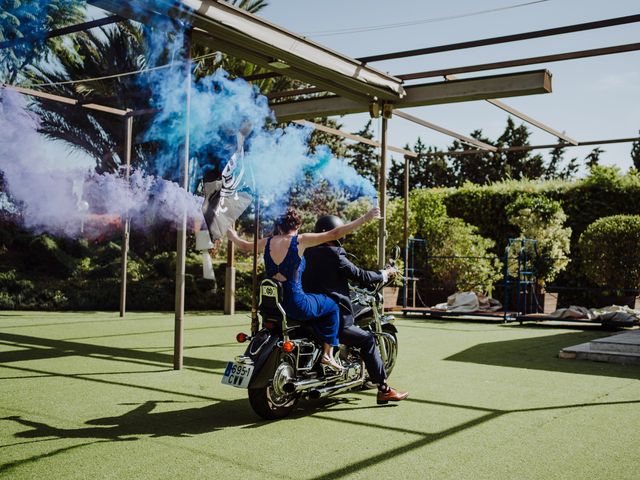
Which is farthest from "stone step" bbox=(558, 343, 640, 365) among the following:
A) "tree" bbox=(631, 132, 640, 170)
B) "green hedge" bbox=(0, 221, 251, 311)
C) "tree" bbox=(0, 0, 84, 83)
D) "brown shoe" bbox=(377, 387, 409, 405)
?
"tree" bbox=(631, 132, 640, 170)

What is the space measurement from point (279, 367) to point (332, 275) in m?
0.99

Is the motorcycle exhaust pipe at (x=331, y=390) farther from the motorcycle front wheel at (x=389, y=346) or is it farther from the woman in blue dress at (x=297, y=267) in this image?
the motorcycle front wheel at (x=389, y=346)

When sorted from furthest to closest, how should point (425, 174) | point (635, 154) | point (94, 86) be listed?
point (425, 174), point (635, 154), point (94, 86)

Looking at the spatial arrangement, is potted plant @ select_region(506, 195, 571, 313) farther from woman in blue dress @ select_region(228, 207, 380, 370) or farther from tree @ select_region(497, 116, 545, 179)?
tree @ select_region(497, 116, 545, 179)

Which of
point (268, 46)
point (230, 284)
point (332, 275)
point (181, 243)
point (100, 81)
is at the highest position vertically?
point (100, 81)

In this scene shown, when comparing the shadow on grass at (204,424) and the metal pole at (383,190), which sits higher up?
the metal pole at (383,190)

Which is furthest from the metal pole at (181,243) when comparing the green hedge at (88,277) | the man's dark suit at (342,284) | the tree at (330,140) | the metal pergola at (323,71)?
the tree at (330,140)

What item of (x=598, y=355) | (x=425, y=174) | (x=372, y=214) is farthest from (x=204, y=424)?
(x=425, y=174)

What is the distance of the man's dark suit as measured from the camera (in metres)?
5.93

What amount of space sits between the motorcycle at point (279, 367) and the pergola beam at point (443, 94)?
4.77m

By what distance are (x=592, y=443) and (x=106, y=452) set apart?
318 centimetres

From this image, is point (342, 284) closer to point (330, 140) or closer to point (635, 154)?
point (330, 140)

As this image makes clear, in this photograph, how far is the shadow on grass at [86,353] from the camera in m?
7.93

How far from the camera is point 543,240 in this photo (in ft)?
52.0
